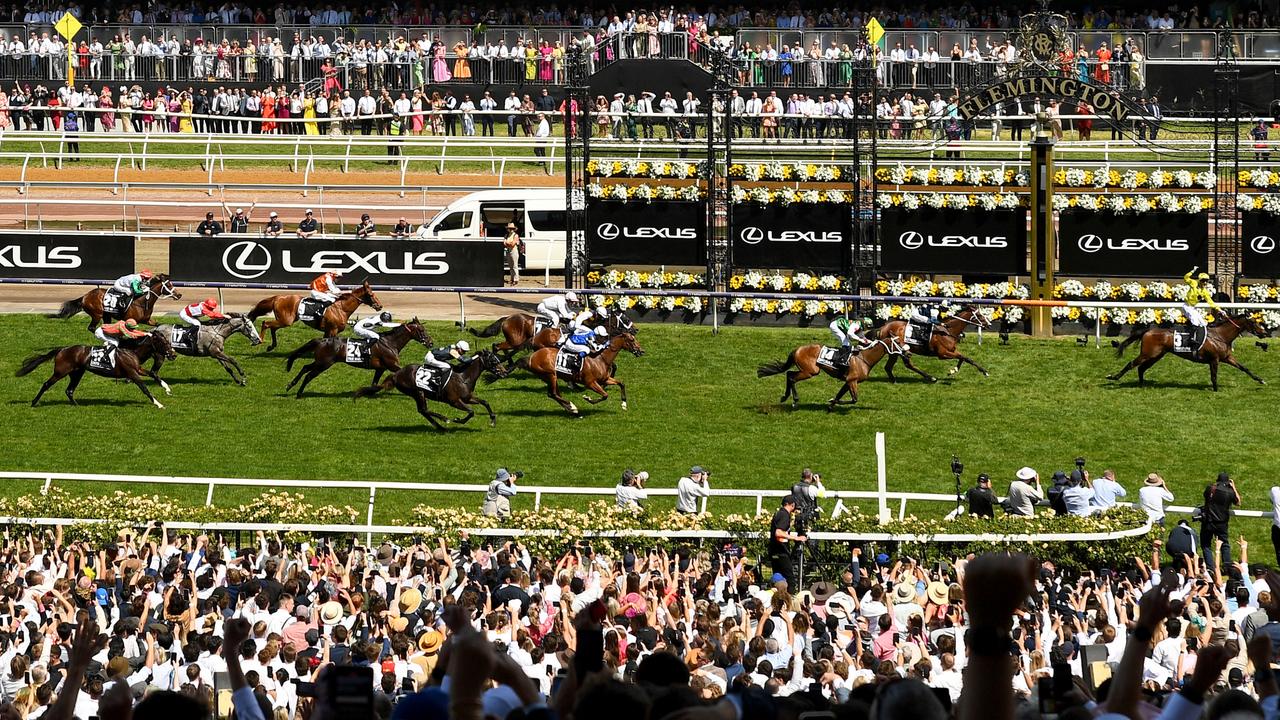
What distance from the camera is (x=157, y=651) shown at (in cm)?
1066

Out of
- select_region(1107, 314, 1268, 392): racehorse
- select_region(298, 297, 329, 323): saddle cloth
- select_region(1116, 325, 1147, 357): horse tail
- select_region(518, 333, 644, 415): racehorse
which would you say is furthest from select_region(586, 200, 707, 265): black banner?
select_region(1107, 314, 1268, 392): racehorse

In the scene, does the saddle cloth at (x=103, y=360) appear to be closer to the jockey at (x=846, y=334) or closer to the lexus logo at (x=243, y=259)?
the lexus logo at (x=243, y=259)

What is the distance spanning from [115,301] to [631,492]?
400 inches

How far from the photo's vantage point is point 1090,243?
90.3 ft

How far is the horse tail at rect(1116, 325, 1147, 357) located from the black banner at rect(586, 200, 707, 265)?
649 centimetres

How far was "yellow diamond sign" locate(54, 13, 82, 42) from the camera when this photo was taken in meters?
41.5

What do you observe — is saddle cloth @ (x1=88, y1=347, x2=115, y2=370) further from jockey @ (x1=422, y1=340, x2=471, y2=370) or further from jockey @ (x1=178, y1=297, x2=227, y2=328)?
jockey @ (x1=422, y1=340, x2=471, y2=370)

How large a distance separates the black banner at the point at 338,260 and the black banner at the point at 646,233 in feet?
5.36

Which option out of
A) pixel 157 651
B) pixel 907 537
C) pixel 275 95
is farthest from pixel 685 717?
pixel 275 95

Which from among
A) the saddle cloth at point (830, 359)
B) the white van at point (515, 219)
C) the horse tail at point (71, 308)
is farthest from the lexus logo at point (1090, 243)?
the horse tail at point (71, 308)

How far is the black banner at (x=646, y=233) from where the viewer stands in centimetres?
2834

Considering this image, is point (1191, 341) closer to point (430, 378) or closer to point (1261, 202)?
point (1261, 202)

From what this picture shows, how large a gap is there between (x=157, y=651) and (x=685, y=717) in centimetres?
693

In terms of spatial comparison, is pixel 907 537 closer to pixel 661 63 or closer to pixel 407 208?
pixel 407 208
